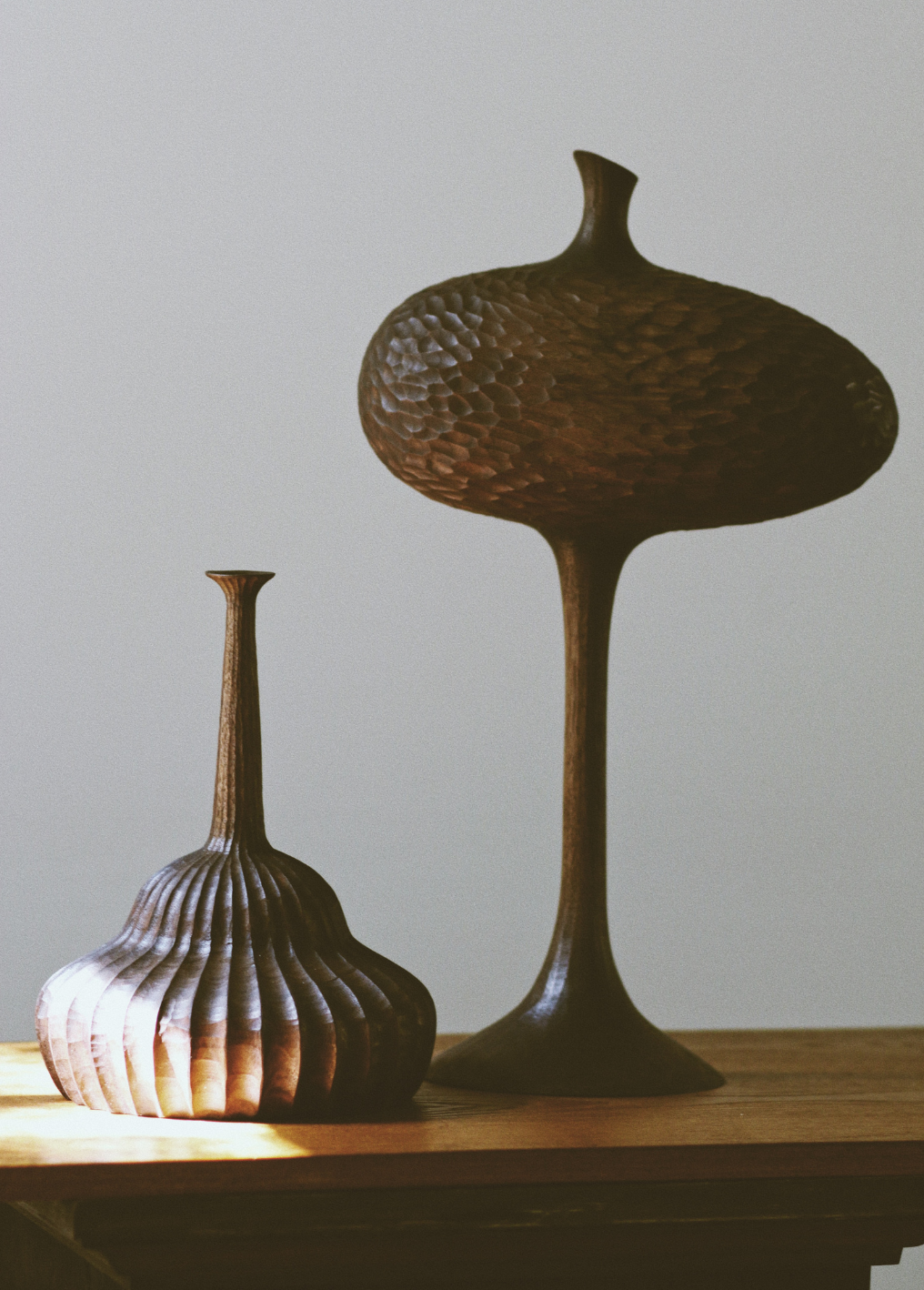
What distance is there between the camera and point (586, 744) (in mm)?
815

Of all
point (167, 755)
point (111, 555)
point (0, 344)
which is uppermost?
point (0, 344)

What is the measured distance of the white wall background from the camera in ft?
4.54

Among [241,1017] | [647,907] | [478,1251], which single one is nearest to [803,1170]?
[478,1251]

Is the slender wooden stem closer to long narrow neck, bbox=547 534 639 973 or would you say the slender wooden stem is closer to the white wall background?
long narrow neck, bbox=547 534 639 973

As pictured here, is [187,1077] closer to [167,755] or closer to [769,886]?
[167,755]

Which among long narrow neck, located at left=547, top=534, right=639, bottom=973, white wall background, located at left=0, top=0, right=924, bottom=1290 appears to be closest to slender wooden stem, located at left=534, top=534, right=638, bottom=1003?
long narrow neck, located at left=547, top=534, right=639, bottom=973

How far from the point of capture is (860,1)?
1.52m

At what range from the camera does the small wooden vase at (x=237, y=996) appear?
25.6 inches

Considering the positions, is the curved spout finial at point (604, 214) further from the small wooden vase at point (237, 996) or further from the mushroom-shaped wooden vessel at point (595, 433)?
the small wooden vase at point (237, 996)

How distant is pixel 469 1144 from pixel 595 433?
0.31 meters

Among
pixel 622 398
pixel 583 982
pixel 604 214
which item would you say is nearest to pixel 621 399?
pixel 622 398

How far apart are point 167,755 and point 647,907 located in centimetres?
47

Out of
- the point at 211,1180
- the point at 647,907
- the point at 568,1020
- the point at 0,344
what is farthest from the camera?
the point at 647,907

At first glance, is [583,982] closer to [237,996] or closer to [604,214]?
[237,996]
